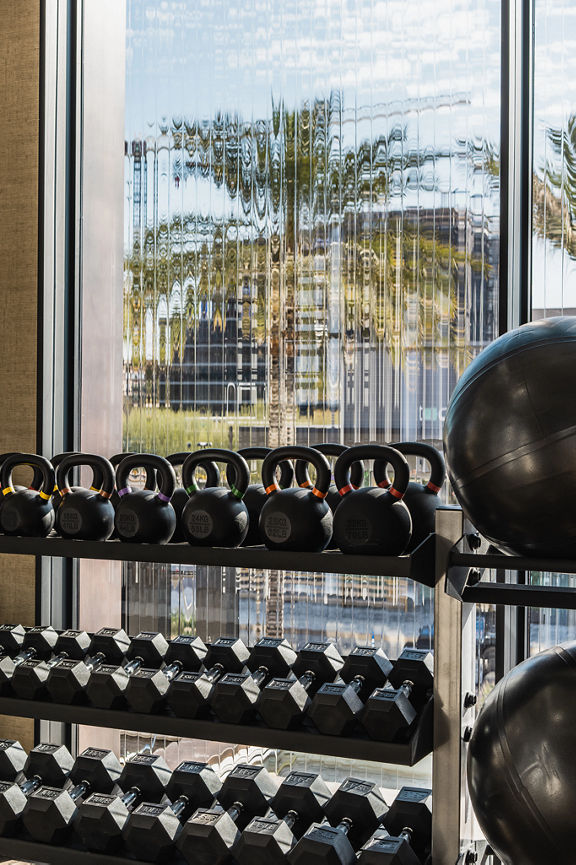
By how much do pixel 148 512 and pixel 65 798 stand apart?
34.4 inches

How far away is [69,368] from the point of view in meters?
3.23

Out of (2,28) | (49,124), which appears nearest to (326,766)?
(49,124)

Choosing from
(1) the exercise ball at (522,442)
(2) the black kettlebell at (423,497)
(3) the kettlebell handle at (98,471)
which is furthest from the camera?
(3) the kettlebell handle at (98,471)

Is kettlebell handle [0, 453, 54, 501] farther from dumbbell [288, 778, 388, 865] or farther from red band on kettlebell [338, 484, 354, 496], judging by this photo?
dumbbell [288, 778, 388, 865]

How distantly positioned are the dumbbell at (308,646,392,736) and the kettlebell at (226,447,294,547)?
17.3 inches

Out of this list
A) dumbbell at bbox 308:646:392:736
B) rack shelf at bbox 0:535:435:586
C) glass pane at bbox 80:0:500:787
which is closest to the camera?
rack shelf at bbox 0:535:435:586

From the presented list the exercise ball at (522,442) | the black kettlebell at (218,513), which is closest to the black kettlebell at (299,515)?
the black kettlebell at (218,513)

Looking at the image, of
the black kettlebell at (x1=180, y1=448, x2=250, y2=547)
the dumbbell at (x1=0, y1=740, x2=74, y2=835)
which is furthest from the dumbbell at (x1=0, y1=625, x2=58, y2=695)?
the black kettlebell at (x1=180, y1=448, x2=250, y2=547)

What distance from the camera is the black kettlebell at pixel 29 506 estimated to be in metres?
2.38

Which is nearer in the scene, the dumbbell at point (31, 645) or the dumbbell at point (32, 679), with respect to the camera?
the dumbbell at point (32, 679)

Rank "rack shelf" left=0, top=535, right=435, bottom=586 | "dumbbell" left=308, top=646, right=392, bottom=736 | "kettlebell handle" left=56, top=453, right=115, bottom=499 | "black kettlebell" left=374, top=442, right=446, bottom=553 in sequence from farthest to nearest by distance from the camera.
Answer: "kettlebell handle" left=56, top=453, right=115, bottom=499
"black kettlebell" left=374, top=442, right=446, bottom=553
"dumbbell" left=308, top=646, right=392, bottom=736
"rack shelf" left=0, top=535, right=435, bottom=586

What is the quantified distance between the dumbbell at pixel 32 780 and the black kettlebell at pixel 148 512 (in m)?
0.83

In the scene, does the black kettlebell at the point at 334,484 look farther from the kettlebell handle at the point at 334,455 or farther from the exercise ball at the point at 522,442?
the exercise ball at the point at 522,442

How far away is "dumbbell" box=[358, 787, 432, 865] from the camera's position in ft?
6.43
